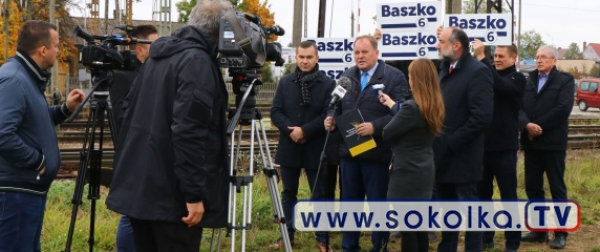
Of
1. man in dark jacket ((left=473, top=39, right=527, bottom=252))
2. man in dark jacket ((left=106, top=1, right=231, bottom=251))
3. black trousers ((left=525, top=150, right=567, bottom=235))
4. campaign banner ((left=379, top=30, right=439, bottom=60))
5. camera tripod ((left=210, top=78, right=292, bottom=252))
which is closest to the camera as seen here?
man in dark jacket ((left=106, top=1, right=231, bottom=251))

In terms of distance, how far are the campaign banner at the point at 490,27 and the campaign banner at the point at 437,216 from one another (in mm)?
2134

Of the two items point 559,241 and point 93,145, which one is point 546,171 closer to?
point 559,241

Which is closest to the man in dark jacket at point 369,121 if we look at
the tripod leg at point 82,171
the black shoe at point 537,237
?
the black shoe at point 537,237

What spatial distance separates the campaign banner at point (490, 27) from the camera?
941 cm

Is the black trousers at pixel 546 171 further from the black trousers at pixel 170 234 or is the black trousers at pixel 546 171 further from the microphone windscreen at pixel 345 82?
the black trousers at pixel 170 234

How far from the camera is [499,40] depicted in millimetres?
9445

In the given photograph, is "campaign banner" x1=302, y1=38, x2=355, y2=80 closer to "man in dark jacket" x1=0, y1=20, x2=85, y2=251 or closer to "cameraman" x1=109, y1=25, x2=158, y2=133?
"cameraman" x1=109, y1=25, x2=158, y2=133

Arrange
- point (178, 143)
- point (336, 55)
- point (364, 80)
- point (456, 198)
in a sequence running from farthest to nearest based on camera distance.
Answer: point (336, 55), point (364, 80), point (456, 198), point (178, 143)

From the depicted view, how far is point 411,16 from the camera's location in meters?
9.68

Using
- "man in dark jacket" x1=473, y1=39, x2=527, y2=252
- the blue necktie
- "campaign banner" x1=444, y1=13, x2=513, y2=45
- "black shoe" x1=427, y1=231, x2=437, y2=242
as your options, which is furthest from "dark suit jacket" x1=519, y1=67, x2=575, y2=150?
the blue necktie

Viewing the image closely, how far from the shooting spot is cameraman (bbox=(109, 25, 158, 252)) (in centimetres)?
575

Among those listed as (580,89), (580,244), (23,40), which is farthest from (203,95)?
(580,89)

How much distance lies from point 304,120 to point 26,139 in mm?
3230

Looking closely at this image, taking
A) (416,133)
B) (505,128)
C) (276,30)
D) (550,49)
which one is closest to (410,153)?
(416,133)
